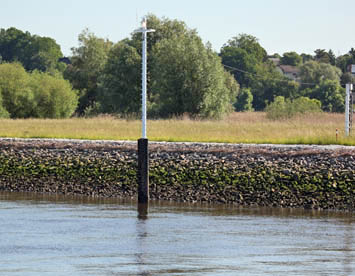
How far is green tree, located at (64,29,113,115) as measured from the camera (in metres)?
95.3

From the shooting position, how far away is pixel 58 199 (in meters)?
29.1

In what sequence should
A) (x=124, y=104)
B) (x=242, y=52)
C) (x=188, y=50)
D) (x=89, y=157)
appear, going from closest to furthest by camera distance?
1. (x=89, y=157)
2. (x=188, y=50)
3. (x=124, y=104)
4. (x=242, y=52)

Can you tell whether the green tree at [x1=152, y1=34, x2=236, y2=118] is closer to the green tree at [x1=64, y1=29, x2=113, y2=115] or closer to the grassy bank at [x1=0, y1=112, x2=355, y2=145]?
the grassy bank at [x1=0, y1=112, x2=355, y2=145]

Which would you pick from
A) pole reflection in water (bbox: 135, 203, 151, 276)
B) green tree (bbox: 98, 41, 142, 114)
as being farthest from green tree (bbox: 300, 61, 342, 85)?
pole reflection in water (bbox: 135, 203, 151, 276)

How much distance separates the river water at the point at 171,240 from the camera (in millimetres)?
17312

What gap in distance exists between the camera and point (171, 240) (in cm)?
2045

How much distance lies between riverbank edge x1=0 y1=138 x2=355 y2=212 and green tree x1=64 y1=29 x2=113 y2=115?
5938cm

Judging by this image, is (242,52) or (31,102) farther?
(242,52)

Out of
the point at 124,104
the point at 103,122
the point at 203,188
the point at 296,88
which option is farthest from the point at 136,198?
the point at 296,88

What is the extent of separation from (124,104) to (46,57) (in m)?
103

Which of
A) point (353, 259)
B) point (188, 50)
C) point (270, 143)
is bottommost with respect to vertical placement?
point (353, 259)

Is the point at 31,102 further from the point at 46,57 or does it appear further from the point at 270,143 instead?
the point at 46,57

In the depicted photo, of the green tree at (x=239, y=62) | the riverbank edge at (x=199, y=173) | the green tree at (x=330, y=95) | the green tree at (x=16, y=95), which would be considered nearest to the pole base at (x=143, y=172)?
the riverbank edge at (x=199, y=173)

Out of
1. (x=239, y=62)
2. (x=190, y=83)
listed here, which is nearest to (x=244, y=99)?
(x=239, y=62)
